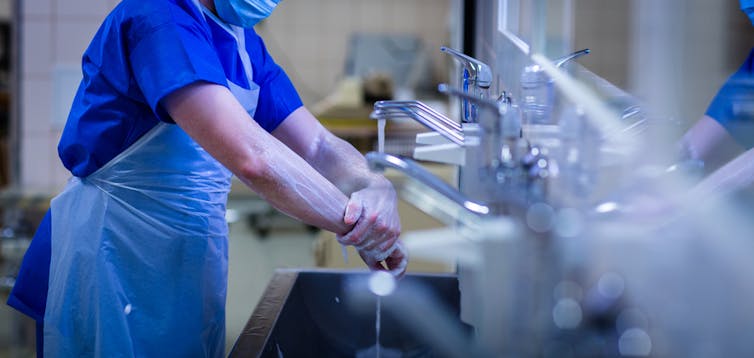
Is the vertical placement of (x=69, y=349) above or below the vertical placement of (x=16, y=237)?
above

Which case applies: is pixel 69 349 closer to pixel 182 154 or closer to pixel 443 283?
pixel 182 154

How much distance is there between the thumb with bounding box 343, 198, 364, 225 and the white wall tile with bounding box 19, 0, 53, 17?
2.04 m

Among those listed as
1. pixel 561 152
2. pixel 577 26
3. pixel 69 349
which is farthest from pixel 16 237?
pixel 577 26

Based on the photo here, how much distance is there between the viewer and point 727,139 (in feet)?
2.04

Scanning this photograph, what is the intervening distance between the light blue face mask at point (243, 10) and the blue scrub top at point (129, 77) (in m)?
0.03

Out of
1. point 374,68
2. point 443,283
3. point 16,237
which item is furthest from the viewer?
point 374,68

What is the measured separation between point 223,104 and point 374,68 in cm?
342

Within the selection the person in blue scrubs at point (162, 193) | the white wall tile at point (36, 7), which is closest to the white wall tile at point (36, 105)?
the white wall tile at point (36, 7)

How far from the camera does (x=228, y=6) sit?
1039 millimetres

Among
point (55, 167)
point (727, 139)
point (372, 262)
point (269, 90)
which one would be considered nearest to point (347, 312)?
point (372, 262)

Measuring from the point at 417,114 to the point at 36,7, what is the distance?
214 cm

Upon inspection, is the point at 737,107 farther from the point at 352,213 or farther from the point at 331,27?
the point at 331,27

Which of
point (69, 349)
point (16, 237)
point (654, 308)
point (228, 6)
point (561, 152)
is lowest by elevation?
point (16, 237)

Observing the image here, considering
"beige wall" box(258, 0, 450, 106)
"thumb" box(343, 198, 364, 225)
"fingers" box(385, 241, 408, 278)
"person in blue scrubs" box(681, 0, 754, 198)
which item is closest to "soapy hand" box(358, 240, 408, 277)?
"fingers" box(385, 241, 408, 278)
